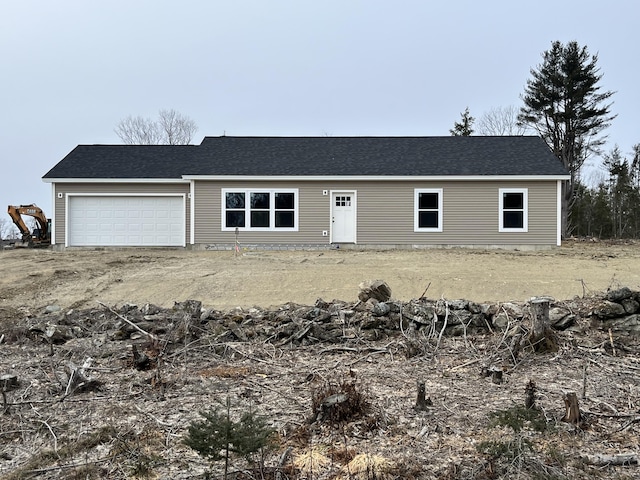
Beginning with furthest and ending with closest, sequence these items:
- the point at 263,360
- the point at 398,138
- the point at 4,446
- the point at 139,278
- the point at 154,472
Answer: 1. the point at 398,138
2. the point at 139,278
3. the point at 263,360
4. the point at 4,446
5. the point at 154,472

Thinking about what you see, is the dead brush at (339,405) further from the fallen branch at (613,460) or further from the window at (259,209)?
the window at (259,209)

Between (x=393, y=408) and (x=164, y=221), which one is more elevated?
(x=164, y=221)

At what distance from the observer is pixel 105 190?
2005 centimetres

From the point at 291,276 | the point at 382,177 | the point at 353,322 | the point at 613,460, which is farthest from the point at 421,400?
the point at 382,177

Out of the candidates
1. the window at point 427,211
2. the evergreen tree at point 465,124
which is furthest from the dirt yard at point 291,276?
the evergreen tree at point 465,124

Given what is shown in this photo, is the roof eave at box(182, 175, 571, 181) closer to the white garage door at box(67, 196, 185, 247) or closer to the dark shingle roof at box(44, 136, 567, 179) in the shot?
the dark shingle roof at box(44, 136, 567, 179)

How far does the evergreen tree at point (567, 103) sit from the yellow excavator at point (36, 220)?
27.0 m

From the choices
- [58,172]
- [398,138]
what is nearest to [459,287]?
[398,138]

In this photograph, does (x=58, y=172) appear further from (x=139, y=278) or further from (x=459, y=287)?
(x=459, y=287)

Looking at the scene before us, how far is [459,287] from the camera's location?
11.3 metres

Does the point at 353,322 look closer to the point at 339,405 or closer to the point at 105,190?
the point at 339,405

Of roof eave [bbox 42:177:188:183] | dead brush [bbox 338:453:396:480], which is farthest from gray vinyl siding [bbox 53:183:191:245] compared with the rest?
dead brush [bbox 338:453:396:480]

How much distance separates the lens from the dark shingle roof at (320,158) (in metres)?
19.3

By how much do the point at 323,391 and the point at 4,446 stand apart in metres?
2.54
